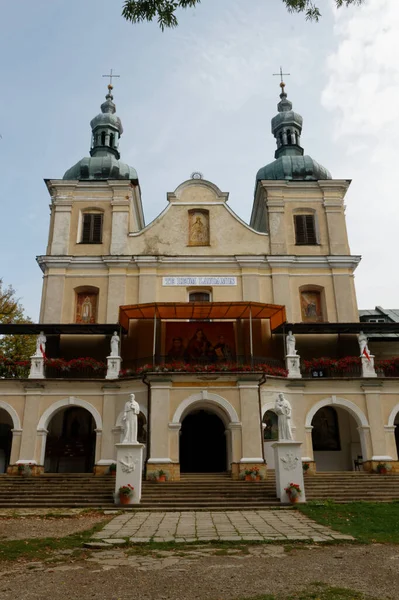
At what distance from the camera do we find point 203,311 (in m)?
22.1

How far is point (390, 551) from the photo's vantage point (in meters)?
7.92

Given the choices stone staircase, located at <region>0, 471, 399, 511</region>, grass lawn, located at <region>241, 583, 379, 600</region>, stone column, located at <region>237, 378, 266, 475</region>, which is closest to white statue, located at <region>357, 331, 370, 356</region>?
stone staircase, located at <region>0, 471, 399, 511</region>

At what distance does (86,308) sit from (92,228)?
4492 millimetres

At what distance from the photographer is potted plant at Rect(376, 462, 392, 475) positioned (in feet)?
63.2

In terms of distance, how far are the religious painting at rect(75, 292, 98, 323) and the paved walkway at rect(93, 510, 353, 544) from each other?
41.2ft

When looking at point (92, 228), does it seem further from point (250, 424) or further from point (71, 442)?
point (250, 424)

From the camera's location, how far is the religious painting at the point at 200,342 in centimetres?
2245

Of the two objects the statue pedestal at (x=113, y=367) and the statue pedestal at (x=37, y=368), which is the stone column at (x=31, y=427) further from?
the statue pedestal at (x=113, y=367)

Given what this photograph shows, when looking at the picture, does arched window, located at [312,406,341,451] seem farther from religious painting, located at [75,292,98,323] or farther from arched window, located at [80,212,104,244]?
arched window, located at [80,212,104,244]

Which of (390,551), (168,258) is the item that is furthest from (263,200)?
(390,551)

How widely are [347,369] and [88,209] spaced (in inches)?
610

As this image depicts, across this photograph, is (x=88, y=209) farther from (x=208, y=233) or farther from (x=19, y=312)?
(x=19, y=312)

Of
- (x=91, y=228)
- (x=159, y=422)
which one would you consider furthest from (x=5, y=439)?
(x=91, y=228)

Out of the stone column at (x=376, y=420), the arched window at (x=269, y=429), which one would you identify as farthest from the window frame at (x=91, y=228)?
the stone column at (x=376, y=420)
